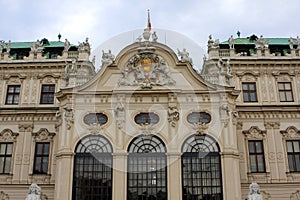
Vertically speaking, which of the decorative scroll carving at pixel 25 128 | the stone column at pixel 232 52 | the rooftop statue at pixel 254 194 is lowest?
the rooftop statue at pixel 254 194

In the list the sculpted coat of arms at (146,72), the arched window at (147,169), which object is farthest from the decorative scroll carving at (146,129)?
the sculpted coat of arms at (146,72)

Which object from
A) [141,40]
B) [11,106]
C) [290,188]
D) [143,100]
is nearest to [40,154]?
[11,106]

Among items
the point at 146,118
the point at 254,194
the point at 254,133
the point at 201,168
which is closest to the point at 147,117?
the point at 146,118

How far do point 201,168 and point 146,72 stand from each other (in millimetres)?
7817

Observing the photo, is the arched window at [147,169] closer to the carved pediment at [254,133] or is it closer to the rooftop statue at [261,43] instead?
the carved pediment at [254,133]

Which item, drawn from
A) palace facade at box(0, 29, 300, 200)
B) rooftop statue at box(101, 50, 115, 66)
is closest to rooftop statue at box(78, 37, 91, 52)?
palace facade at box(0, 29, 300, 200)

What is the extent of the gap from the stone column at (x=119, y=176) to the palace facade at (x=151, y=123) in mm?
64

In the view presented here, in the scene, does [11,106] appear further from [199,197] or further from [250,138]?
[250,138]

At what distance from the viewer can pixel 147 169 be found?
25.5 metres

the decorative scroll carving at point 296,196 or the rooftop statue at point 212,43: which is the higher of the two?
the rooftop statue at point 212,43

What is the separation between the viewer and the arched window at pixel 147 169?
2499 cm

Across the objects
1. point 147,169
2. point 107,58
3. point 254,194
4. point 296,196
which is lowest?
point 254,194

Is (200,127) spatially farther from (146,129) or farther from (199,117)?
(146,129)

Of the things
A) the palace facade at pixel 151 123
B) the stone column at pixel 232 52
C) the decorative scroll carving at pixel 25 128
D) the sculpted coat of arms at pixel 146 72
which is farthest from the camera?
the stone column at pixel 232 52
